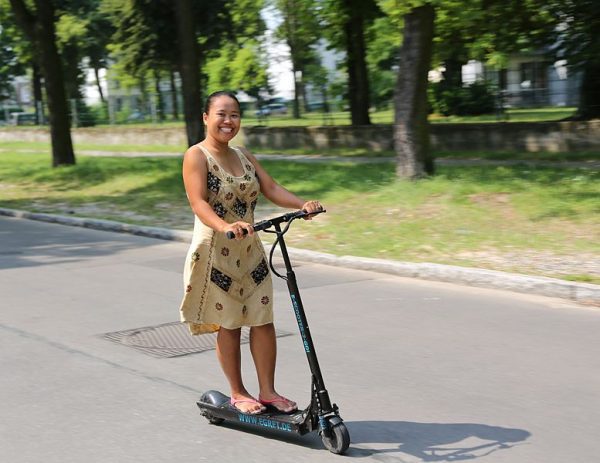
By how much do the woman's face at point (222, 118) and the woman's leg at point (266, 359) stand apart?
3.48ft

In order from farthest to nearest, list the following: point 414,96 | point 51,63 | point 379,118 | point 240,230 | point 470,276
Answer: point 379,118 → point 51,63 → point 414,96 → point 470,276 → point 240,230

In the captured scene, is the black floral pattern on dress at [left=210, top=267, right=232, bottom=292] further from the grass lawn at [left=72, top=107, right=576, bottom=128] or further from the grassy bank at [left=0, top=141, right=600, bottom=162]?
the grass lawn at [left=72, top=107, right=576, bottom=128]

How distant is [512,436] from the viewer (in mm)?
5113

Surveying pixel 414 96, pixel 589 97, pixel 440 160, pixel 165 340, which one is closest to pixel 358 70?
pixel 589 97

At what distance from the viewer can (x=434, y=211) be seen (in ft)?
43.3

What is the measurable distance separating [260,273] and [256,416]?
2.52 ft

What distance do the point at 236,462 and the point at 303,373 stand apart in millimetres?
1756

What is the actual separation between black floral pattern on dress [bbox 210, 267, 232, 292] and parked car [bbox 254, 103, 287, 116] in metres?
27.9

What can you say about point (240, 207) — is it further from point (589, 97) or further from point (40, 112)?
point (40, 112)

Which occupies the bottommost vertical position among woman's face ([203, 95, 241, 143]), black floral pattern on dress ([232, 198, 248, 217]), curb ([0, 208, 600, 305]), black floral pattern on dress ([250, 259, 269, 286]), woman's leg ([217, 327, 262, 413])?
curb ([0, 208, 600, 305])

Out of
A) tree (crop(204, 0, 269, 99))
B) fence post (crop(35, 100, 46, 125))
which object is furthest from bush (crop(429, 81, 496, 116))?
fence post (crop(35, 100, 46, 125))

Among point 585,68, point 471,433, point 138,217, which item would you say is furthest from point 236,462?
point 585,68

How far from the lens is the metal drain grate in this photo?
726 cm

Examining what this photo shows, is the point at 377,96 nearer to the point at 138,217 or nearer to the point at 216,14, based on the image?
the point at 216,14
